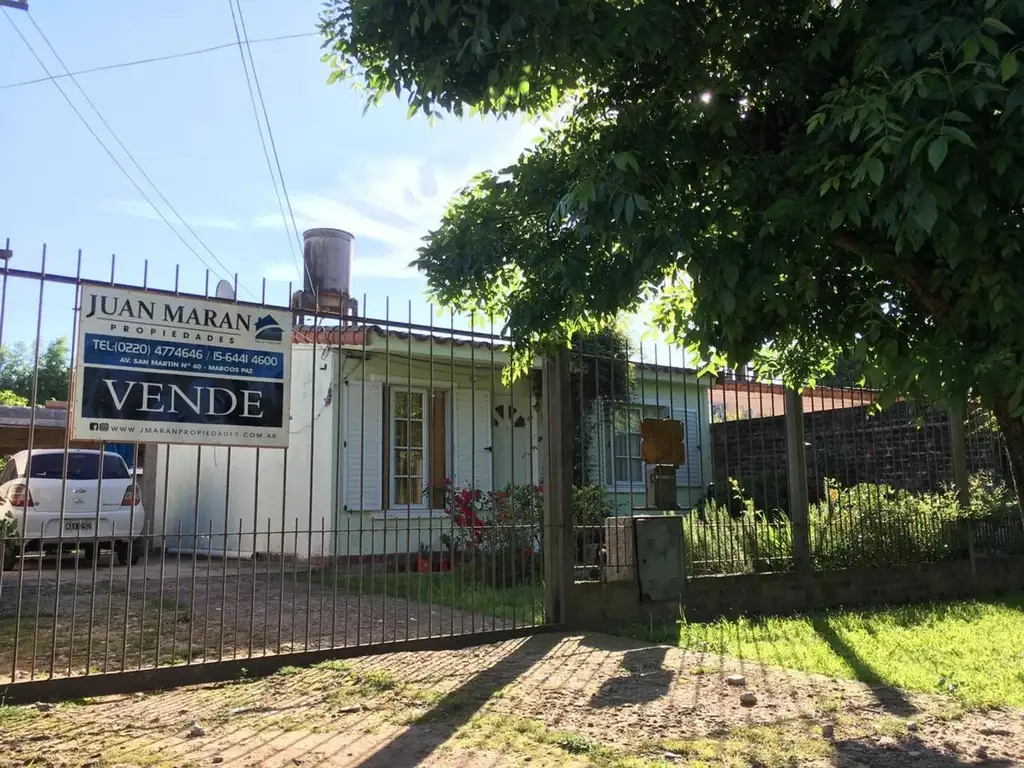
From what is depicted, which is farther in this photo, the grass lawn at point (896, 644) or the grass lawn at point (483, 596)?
the grass lawn at point (483, 596)

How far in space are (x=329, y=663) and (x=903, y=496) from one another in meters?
7.29

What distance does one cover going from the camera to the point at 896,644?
22.6 feet

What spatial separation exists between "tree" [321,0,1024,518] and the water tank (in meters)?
7.94

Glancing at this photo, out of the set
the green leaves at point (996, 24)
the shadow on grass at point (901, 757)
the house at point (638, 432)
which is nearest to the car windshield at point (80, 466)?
the house at point (638, 432)

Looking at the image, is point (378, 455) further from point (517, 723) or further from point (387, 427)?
point (517, 723)

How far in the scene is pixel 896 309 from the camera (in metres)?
4.76

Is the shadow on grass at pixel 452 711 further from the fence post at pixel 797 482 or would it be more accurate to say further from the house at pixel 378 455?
the house at pixel 378 455

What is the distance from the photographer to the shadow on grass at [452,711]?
415 cm

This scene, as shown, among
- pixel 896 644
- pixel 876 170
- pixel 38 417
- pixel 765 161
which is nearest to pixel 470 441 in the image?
pixel 38 417

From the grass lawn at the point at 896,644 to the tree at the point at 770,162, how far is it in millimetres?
2174

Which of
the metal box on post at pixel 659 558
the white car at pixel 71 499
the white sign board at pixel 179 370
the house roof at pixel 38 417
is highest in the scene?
the house roof at pixel 38 417

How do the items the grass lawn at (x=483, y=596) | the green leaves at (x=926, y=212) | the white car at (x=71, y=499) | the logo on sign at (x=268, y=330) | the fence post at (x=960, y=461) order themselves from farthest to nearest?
the fence post at (x=960, y=461) < the white car at (x=71, y=499) < the grass lawn at (x=483, y=596) < the logo on sign at (x=268, y=330) < the green leaves at (x=926, y=212)

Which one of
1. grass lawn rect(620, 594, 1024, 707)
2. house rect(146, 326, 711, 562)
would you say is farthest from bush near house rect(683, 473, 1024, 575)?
house rect(146, 326, 711, 562)

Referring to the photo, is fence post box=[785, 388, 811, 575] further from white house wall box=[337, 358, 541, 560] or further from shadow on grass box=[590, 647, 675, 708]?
white house wall box=[337, 358, 541, 560]
